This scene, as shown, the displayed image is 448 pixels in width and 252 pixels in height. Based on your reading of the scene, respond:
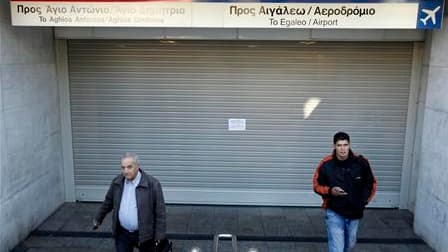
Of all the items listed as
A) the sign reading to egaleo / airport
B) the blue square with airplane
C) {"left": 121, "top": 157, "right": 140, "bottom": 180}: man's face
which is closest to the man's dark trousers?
{"left": 121, "top": 157, "right": 140, "bottom": 180}: man's face

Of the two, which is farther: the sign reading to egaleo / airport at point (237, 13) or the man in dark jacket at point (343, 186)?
the sign reading to egaleo / airport at point (237, 13)

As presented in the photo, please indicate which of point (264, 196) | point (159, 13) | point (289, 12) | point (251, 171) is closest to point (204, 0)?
point (159, 13)

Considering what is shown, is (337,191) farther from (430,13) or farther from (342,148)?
(430,13)

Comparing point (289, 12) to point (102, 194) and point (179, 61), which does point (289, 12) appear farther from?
point (102, 194)

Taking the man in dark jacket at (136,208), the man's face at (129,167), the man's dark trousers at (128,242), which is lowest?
the man's dark trousers at (128,242)

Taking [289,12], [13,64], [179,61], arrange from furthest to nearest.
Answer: [179,61] < [13,64] < [289,12]

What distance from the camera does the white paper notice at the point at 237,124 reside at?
648 cm

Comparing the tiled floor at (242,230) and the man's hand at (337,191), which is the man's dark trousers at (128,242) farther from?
the man's hand at (337,191)

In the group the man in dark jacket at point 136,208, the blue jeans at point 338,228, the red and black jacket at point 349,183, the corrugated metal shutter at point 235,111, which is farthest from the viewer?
the corrugated metal shutter at point 235,111

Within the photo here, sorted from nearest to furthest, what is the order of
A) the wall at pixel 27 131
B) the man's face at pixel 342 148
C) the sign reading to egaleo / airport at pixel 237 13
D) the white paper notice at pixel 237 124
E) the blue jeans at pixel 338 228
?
the man's face at pixel 342 148
the blue jeans at pixel 338 228
the sign reading to egaleo / airport at pixel 237 13
the wall at pixel 27 131
the white paper notice at pixel 237 124

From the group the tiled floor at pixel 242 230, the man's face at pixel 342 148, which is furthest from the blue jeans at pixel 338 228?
Result: the tiled floor at pixel 242 230

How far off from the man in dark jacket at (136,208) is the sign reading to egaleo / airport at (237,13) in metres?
1.88

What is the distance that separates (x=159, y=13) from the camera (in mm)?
4793

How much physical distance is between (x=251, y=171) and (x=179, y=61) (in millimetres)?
2108
